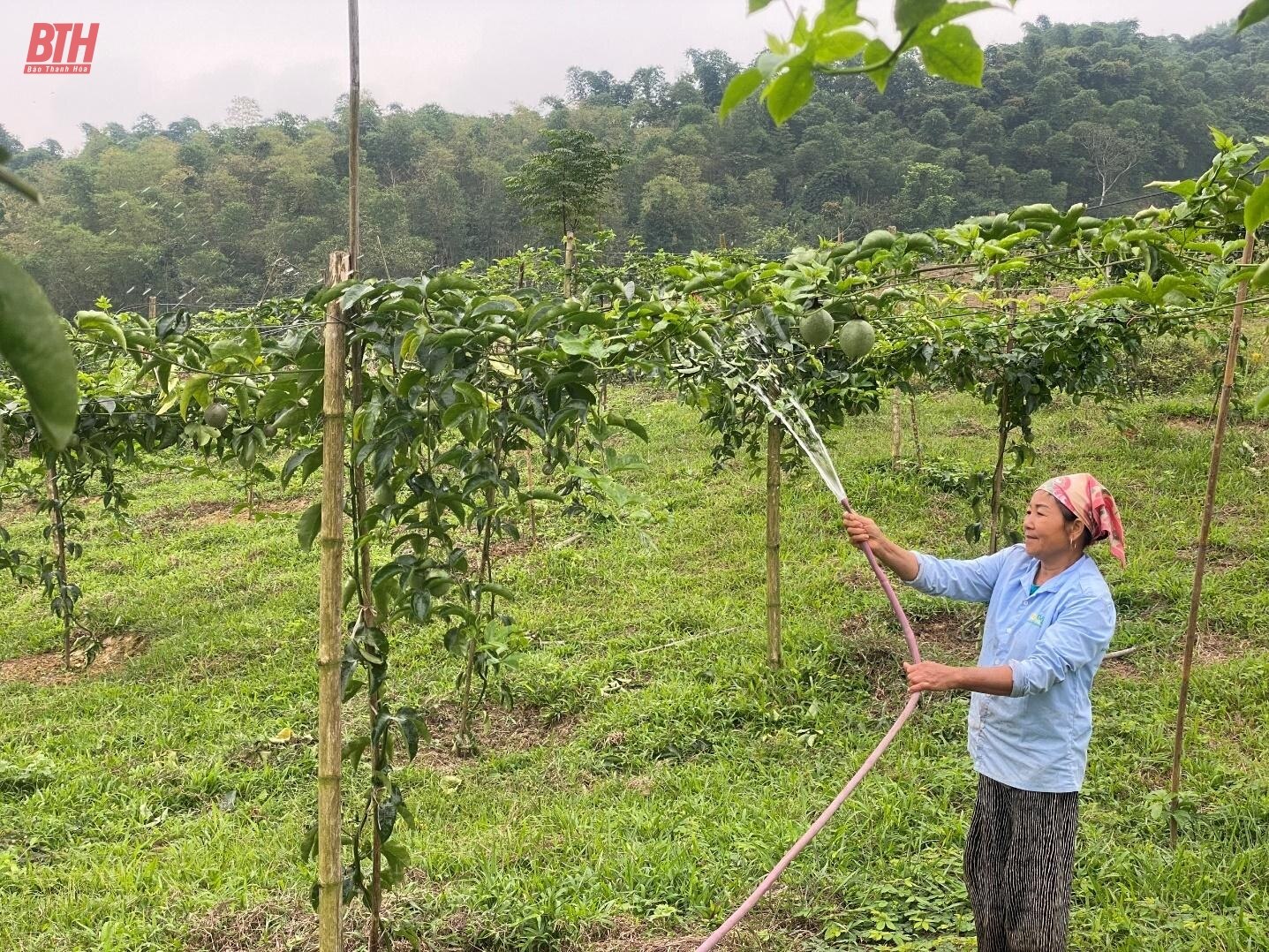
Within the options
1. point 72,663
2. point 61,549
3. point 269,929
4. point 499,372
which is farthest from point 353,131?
point 72,663

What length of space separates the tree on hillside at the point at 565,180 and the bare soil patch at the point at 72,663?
6.87 meters

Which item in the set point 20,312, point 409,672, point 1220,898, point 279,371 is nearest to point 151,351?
point 279,371

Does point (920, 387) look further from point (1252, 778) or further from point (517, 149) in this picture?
point (517, 149)

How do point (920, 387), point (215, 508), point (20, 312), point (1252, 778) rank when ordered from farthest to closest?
point (215, 508) < point (920, 387) < point (1252, 778) < point (20, 312)

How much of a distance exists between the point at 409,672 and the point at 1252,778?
3223 millimetres

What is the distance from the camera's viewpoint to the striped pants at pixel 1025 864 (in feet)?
6.22

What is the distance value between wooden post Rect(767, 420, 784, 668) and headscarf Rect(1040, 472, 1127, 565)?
1.95 meters

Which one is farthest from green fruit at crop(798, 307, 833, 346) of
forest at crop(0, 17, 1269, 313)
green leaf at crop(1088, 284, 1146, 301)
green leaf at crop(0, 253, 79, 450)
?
forest at crop(0, 17, 1269, 313)

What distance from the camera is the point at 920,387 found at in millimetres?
5164

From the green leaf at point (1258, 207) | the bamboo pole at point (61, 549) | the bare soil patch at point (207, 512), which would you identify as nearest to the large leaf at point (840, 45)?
the green leaf at point (1258, 207)

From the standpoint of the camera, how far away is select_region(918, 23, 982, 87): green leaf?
1.32 ft

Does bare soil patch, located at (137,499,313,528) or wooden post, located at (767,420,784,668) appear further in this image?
bare soil patch, located at (137,499,313,528)

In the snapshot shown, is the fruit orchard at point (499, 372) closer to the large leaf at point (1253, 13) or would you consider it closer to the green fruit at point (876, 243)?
the green fruit at point (876, 243)

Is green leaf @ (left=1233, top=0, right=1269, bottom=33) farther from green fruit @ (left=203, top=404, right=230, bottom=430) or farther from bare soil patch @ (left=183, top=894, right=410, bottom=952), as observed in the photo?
bare soil patch @ (left=183, top=894, right=410, bottom=952)
